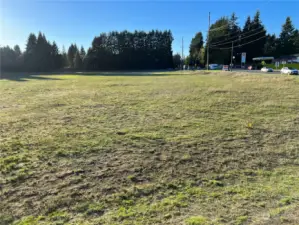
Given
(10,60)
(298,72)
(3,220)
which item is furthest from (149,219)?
(10,60)

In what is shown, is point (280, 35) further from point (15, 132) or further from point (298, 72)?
point (15, 132)

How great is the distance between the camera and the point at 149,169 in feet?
12.6

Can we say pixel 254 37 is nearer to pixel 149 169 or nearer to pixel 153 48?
pixel 153 48

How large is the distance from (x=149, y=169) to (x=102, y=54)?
6715cm

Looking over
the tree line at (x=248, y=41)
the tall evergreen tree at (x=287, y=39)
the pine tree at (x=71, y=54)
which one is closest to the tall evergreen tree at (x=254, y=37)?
the tree line at (x=248, y=41)

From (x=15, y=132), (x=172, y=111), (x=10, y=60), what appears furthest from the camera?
(x=10, y=60)

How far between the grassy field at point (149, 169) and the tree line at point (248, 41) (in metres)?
64.2

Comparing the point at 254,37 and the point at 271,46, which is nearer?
the point at 254,37

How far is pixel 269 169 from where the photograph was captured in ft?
12.9

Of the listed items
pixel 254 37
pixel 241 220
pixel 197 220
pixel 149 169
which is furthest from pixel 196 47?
pixel 197 220

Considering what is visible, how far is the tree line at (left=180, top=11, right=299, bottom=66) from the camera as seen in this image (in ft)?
221

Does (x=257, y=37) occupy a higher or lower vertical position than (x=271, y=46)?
higher

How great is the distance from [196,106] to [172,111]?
56.7 inches

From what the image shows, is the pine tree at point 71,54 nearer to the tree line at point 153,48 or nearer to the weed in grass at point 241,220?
the tree line at point 153,48
